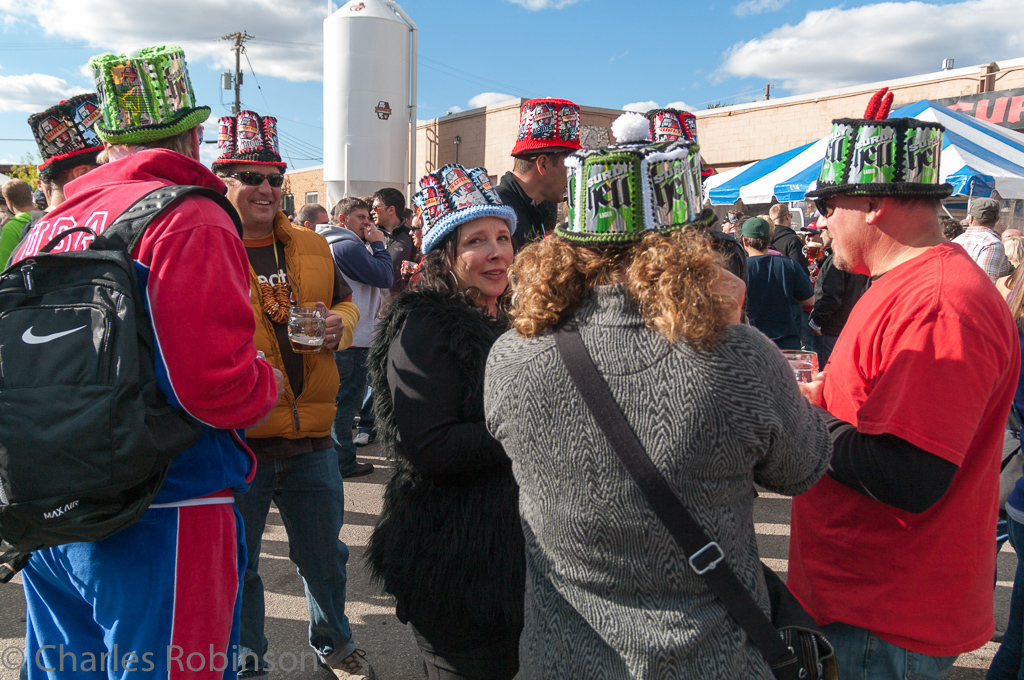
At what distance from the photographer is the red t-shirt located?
4.79 feet

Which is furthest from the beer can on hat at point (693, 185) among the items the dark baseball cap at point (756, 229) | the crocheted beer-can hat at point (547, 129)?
the dark baseball cap at point (756, 229)

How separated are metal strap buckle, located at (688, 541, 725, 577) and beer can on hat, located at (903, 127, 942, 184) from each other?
113 cm

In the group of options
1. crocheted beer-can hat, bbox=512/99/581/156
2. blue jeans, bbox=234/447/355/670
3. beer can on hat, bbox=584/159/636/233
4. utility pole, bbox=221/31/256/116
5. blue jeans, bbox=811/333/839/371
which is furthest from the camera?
utility pole, bbox=221/31/256/116

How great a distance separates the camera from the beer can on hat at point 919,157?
166 cm

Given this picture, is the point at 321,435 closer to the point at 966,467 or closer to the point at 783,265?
the point at 966,467

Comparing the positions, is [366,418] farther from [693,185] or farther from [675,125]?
[693,185]

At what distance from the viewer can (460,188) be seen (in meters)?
2.27

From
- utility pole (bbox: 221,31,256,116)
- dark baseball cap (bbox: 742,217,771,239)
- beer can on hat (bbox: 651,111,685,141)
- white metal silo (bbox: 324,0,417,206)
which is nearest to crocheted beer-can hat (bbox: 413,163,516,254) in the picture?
beer can on hat (bbox: 651,111,685,141)

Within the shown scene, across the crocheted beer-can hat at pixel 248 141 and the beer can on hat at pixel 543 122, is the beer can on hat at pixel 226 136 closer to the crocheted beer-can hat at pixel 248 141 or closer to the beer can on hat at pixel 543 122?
the crocheted beer-can hat at pixel 248 141

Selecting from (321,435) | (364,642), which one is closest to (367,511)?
(364,642)

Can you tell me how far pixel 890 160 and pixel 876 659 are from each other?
1276 mm

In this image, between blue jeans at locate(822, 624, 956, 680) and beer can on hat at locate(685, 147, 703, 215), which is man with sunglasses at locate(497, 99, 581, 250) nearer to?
beer can on hat at locate(685, 147, 703, 215)

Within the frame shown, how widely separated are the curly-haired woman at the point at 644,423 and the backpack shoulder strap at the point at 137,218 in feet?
2.92

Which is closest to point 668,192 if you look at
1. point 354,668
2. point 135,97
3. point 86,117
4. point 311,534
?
point 135,97
